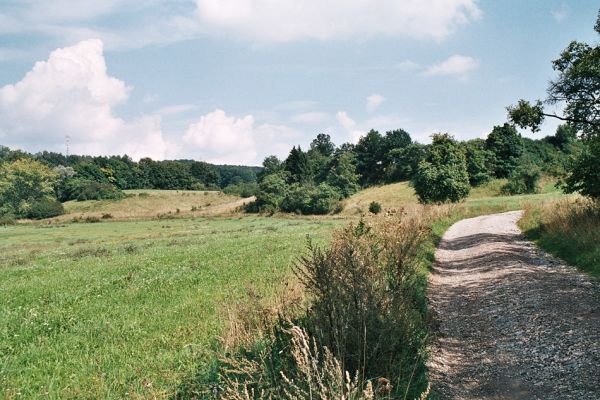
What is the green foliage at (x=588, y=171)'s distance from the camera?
1764 centimetres

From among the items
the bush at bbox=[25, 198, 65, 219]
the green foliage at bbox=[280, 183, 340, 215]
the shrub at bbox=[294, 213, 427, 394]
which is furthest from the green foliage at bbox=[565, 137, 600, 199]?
the bush at bbox=[25, 198, 65, 219]

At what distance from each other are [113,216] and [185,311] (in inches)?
3076

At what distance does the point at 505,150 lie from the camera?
7800 centimetres

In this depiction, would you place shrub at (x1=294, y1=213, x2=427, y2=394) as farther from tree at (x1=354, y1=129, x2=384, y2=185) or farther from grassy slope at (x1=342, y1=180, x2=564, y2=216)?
tree at (x1=354, y1=129, x2=384, y2=185)

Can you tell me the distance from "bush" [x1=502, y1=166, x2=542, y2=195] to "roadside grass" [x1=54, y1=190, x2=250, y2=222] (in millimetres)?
51897

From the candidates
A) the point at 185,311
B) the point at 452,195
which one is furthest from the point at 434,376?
the point at 452,195

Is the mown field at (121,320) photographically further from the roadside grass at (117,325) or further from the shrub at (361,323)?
the shrub at (361,323)

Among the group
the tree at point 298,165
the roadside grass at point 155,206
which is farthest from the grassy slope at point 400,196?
the roadside grass at point 155,206

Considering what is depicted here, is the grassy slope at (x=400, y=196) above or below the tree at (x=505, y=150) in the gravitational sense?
below

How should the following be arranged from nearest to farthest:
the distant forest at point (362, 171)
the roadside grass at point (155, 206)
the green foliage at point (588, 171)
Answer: the green foliage at point (588, 171) < the distant forest at point (362, 171) < the roadside grass at point (155, 206)

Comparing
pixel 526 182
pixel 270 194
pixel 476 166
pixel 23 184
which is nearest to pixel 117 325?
pixel 526 182

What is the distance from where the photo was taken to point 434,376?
6.67m

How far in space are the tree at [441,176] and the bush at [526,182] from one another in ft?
104

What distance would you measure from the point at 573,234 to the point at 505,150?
68250 millimetres
